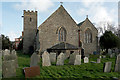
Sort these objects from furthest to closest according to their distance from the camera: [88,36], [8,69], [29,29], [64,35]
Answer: [29,29] < [88,36] < [64,35] < [8,69]

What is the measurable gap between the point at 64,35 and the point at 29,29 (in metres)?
12.3

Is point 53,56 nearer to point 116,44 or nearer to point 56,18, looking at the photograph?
point 56,18

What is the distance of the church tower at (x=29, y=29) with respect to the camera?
2786cm

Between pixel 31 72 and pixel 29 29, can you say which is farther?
pixel 29 29

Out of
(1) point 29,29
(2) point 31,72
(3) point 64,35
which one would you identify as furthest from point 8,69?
(1) point 29,29

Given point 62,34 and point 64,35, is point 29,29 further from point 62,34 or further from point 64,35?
point 64,35

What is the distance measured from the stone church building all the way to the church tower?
721cm

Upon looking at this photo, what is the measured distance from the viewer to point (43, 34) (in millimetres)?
19750

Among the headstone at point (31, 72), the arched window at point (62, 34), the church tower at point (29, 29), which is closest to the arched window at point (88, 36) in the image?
the arched window at point (62, 34)

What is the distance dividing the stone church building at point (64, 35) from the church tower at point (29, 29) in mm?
7211

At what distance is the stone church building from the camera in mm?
19359

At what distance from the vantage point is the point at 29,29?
28500 millimetres

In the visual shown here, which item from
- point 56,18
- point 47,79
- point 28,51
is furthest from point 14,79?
point 28,51

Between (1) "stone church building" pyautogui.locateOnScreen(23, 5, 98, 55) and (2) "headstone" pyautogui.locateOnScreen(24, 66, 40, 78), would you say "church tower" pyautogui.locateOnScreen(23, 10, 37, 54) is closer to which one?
(1) "stone church building" pyautogui.locateOnScreen(23, 5, 98, 55)
